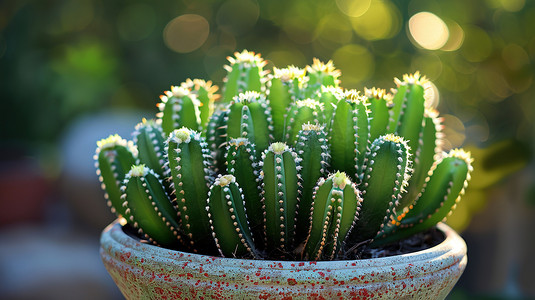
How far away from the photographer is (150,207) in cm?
89

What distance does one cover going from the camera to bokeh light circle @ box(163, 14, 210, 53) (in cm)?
395

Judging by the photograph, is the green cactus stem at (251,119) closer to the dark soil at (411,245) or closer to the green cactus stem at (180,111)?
the green cactus stem at (180,111)

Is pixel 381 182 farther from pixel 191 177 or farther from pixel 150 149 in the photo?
pixel 150 149

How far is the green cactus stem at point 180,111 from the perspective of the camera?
3.24 feet

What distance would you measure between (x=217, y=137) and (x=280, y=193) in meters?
0.20

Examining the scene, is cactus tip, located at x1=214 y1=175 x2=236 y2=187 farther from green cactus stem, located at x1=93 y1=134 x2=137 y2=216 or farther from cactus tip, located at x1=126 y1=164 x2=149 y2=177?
green cactus stem, located at x1=93 y1=134 x2=137 y2=216

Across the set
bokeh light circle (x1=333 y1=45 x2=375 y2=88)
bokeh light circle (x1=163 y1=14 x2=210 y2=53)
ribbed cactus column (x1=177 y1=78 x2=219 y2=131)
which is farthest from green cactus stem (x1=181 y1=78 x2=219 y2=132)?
bokeh light circle (x1=163 y1=14 x2=210 y2=53)

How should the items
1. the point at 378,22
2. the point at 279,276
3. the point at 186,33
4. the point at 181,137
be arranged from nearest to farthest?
the point at 279,276 < the point at 181,137 < the point at 378,22 < the point at 186,33

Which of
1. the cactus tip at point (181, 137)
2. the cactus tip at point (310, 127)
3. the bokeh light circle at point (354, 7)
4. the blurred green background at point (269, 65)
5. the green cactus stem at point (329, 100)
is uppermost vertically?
the bokeh light circle at point (354, 7)

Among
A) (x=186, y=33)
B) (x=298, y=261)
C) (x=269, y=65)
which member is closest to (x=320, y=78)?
(x=298, y=261)

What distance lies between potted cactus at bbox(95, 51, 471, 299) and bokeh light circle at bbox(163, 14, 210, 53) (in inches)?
118

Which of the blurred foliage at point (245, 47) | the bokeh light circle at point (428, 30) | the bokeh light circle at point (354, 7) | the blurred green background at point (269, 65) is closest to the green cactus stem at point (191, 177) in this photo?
the blurred green background at point (269, 65)

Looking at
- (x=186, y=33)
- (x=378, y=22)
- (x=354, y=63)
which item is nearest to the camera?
(x=378, y=22)

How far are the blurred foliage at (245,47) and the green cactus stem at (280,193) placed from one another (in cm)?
212
